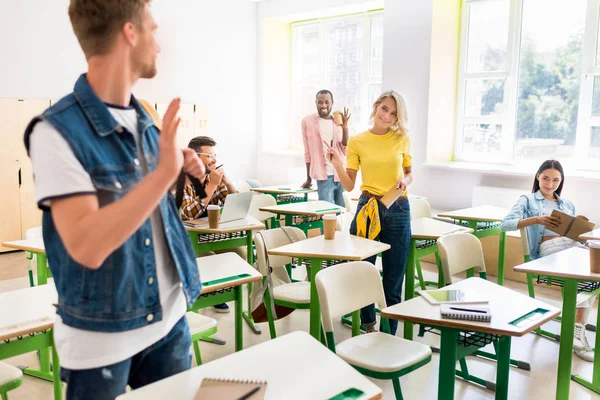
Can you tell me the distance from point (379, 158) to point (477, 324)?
159 cm

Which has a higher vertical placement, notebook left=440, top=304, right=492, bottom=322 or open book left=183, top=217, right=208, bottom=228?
open book left=183, top=217, right=208, bottom=228

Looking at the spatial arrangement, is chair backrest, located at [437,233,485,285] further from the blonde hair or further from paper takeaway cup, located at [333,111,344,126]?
paper takeaway cup, located at [333,111,344,126]

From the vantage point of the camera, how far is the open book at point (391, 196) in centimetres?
329

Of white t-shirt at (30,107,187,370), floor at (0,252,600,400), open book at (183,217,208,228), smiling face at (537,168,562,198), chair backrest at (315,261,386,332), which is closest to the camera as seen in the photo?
white t-shirt at (30,107,187,370)

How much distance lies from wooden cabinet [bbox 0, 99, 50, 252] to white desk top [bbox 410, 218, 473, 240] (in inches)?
157

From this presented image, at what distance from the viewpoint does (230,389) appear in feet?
4.22

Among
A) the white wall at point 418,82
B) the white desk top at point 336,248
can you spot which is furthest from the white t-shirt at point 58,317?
the white wall at point 418,82

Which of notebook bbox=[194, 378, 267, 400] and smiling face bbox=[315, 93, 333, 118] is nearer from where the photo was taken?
notebook bbox=[194, 378, 267, 400]

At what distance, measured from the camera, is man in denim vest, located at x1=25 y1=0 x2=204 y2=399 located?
96 cm

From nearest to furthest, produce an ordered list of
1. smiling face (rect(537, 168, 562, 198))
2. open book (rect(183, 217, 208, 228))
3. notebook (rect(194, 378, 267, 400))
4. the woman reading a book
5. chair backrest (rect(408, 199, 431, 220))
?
notebook (rect(194, 378, 267, 400))
open book (rect(183, 217, 208, 228))
the woman reading a book
smiling face (rect(537, 168, 562, 198))
chair backrest (rect(408, 199, 431, 220))

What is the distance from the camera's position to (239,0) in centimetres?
800

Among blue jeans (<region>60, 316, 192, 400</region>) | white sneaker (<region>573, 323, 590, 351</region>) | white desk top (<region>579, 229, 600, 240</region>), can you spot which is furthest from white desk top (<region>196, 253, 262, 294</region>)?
white desk top (<region>579, 229, 600, 240</region>)

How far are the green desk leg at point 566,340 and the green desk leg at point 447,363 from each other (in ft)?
2.82

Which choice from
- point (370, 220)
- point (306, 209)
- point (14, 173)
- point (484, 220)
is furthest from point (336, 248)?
point (14, 173)
